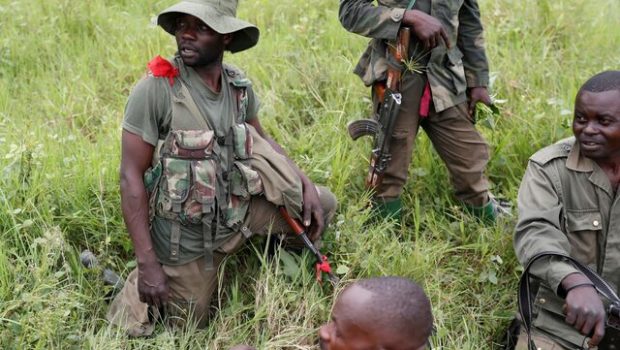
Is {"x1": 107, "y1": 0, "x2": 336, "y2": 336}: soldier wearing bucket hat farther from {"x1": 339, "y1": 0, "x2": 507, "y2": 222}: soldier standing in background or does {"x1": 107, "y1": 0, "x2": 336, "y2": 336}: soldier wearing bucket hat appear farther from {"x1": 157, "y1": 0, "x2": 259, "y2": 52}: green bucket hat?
{"x1": 339, "y1": 0, "x2": 507, "y2": 222}: soldier standing in background

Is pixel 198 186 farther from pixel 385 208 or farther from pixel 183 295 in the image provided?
pixel 385 208

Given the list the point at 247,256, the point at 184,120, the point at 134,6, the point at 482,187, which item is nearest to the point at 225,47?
the point at 184,120

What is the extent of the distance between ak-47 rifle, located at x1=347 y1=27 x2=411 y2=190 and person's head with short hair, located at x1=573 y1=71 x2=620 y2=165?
96 centimetres

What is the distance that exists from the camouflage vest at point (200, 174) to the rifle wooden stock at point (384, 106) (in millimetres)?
812

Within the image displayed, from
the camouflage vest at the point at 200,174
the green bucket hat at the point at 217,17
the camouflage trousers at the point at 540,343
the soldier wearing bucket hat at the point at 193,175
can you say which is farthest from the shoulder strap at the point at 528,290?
the green bucket hat at the point at 217,17

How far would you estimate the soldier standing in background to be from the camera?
3.95 metres

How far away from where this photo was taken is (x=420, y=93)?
4.11m

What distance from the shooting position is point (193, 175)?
3.35 meters

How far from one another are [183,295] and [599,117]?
1.89 metres

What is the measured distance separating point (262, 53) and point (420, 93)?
5.55 ft

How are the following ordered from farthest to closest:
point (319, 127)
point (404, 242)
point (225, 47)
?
1. point (319, 127)
2. point (404, 242)
3. point (225, 47)

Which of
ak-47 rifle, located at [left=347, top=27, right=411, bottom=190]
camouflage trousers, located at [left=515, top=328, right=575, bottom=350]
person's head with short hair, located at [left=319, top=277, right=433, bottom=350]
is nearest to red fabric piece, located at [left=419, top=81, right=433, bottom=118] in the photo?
ak-47 rifle, located at [left=347, top=27, right=411, bottom=190]

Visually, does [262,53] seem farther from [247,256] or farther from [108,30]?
[247,256]

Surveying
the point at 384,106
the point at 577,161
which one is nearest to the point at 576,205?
the point at 577,161
